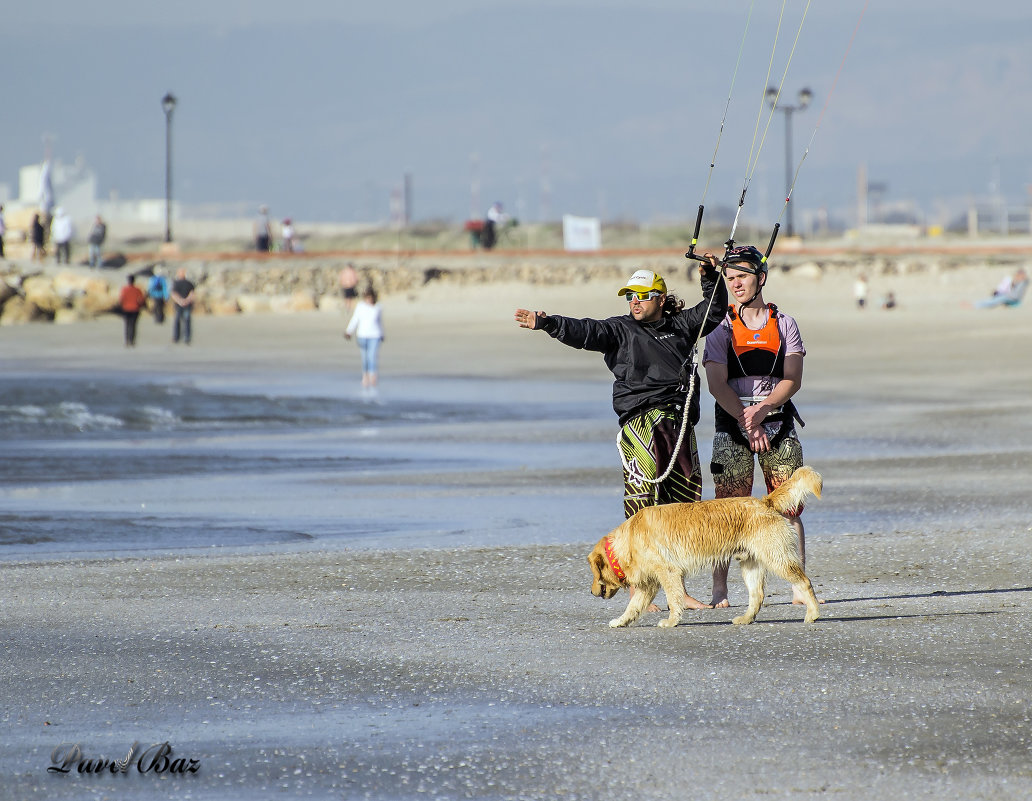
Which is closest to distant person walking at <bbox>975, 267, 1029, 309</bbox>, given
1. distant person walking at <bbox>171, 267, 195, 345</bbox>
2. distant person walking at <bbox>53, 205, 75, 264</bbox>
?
distant person walking at <bbox>171, 267, 195, 345</bbox>

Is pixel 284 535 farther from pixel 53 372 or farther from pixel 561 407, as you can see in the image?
pixel 53 372

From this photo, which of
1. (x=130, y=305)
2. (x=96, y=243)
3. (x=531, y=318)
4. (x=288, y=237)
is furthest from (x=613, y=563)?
(x=288, y=237)

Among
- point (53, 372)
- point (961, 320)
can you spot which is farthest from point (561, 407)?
point (961, 320)

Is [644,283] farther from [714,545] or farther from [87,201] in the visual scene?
[87,201]

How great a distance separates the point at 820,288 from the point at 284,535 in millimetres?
37012

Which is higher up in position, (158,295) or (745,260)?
(745,260)

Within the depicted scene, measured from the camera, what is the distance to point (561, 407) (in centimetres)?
2009

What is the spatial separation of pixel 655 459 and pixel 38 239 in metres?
43.8

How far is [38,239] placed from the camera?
47.7 metres

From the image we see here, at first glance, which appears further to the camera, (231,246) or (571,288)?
(231,246)

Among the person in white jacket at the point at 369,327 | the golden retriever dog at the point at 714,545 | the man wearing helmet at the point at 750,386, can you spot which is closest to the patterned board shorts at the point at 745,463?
the man wearing helmet at the point at 750,386

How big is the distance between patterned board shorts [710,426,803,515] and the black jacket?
10.0 inches

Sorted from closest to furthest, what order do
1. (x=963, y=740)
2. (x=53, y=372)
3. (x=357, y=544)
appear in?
(x=963, y=740) → (x=357, y=544) → (x=53, y=372)

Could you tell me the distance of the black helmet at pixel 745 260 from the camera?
7.24 meters
